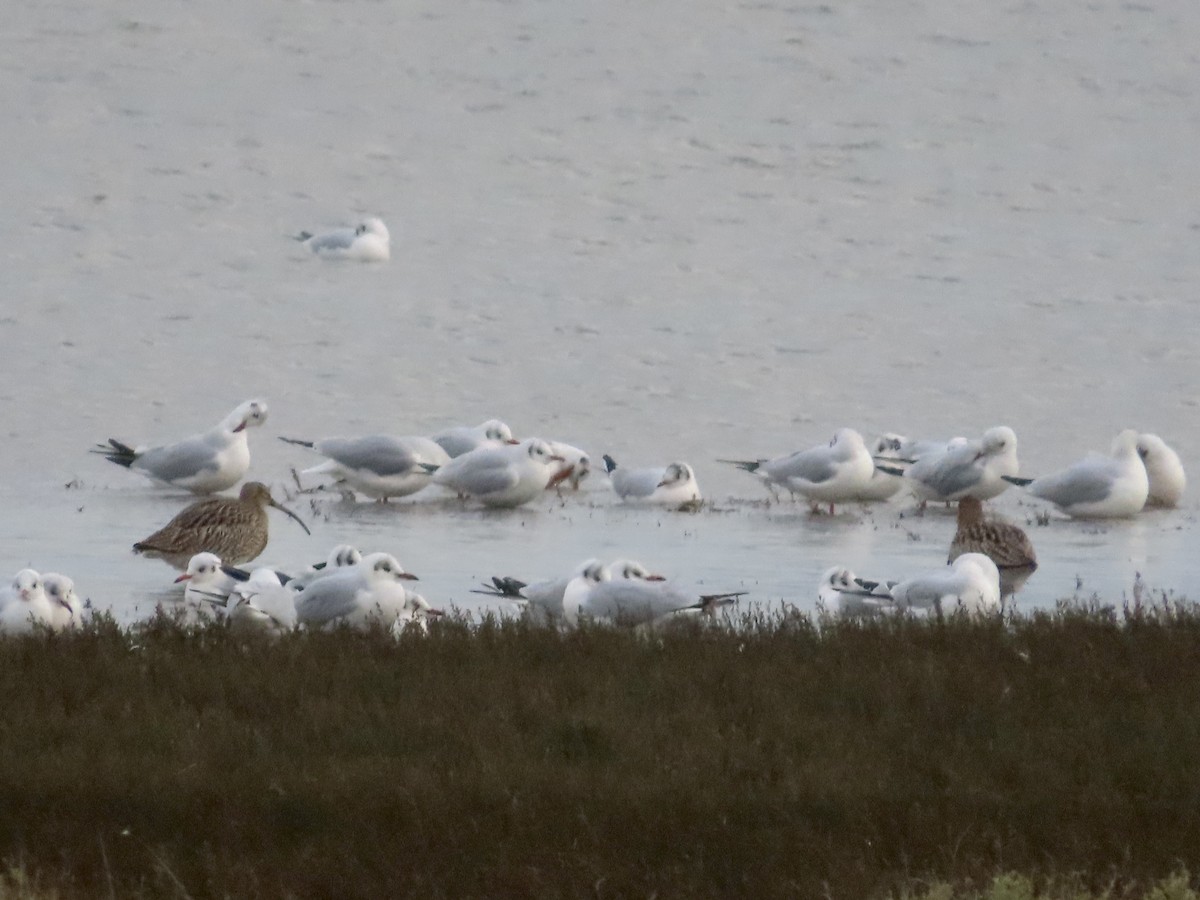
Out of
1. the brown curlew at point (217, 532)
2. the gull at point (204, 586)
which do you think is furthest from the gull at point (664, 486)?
the gull at point (204, 586)

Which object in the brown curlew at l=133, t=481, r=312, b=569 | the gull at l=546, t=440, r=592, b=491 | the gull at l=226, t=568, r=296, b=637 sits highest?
the gull at l=226, t=568, r=296, b=637

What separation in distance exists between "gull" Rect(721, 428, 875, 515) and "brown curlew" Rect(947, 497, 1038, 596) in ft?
8.35

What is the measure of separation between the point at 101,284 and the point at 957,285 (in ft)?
36.7

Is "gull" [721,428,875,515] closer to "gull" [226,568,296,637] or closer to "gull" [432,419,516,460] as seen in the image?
"gull" [432,419,516,460]

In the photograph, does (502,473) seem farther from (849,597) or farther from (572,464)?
(849,597)

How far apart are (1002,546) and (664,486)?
11.8ft

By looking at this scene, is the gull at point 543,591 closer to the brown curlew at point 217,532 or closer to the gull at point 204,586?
the gull at point 204,586

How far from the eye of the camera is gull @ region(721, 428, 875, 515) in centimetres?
1644

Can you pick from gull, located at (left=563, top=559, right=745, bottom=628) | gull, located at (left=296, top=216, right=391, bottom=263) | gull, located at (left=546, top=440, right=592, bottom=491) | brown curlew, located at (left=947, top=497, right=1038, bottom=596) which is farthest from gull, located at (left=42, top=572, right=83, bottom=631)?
gull, located at (left=296, top=216, right=391, bottom=263)

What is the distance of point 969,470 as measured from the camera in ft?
54.2

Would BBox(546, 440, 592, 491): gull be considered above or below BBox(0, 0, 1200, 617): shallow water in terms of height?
above

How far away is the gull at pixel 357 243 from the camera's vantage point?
108 ft

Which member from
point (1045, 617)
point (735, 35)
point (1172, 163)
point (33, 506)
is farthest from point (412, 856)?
point (735, 35)

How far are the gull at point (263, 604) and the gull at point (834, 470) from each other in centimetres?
574
